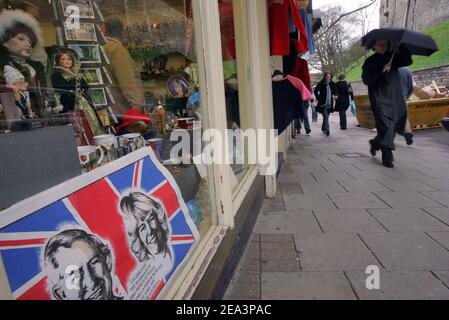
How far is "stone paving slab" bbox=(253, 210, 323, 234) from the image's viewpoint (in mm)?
2818

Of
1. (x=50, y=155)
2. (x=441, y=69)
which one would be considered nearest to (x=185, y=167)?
(x=50, y=155)

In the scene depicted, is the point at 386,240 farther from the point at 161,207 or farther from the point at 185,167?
the point at 161,207

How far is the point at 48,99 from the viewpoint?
5.31 feet

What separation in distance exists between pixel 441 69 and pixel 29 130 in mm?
20037

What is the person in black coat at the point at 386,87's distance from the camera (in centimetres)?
459

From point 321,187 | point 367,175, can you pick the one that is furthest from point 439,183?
point 321,187

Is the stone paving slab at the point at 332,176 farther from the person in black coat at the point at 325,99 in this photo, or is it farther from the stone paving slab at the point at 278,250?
the person in black coat at the point at 325,99

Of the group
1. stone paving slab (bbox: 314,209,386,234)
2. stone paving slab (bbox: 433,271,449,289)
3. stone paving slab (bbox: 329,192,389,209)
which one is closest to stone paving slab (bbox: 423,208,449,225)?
stone paving slab (bbox: 329,192,389,209)

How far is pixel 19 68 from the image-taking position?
1.46 meters

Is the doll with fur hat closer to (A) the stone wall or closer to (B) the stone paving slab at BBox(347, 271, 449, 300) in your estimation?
(B) the stone paving slab at BBox(347, 271, 449, 300)

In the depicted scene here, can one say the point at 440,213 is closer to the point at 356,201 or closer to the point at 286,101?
the point at 356,201

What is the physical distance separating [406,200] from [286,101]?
182cm

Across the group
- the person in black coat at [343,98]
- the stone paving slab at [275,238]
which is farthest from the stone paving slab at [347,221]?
the person in black coat at [343,98]

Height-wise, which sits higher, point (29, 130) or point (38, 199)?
point (29, 130)
